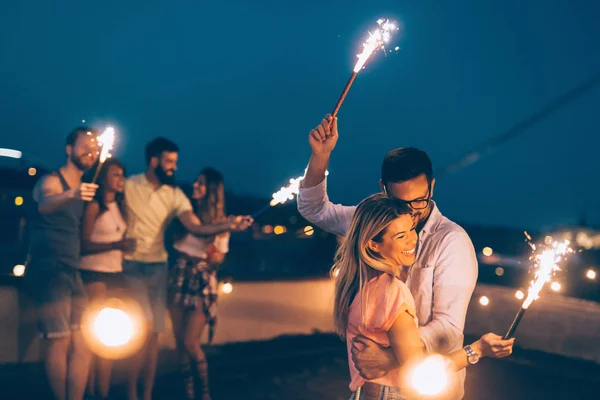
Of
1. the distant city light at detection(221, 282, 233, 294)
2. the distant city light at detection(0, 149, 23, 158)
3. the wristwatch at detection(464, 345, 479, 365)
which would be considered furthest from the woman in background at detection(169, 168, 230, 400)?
the distant city light at detection(0, 149, 23, 158)

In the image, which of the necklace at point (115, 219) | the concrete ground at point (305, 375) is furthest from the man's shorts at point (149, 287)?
the concrete ground at point (305, 375)

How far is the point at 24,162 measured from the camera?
13.0 m

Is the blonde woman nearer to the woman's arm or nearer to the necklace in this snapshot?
the woman's arm

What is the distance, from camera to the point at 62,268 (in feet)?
17.7

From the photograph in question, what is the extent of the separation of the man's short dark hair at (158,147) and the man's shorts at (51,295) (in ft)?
4.33

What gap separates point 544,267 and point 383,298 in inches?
28.2

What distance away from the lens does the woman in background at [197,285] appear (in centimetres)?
636

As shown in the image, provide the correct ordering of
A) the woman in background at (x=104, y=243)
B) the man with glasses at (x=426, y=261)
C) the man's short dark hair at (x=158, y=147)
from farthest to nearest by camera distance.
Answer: the man's short dark hair at (x=158, y=147) < the woman in background at (x=104, y=243) < the man with glasses at (x=426, y=261)

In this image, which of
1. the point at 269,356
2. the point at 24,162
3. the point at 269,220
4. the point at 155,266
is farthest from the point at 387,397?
the point at 269,220

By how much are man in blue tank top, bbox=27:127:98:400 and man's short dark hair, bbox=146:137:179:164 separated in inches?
25.3

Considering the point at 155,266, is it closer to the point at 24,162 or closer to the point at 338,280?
the point at 338,280

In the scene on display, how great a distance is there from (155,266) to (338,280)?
3.26 metres

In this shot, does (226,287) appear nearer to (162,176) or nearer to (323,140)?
(162,176)

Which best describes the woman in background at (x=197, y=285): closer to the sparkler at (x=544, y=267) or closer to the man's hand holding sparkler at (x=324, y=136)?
the man's hand holding sparkler at (x=324, y=136)
